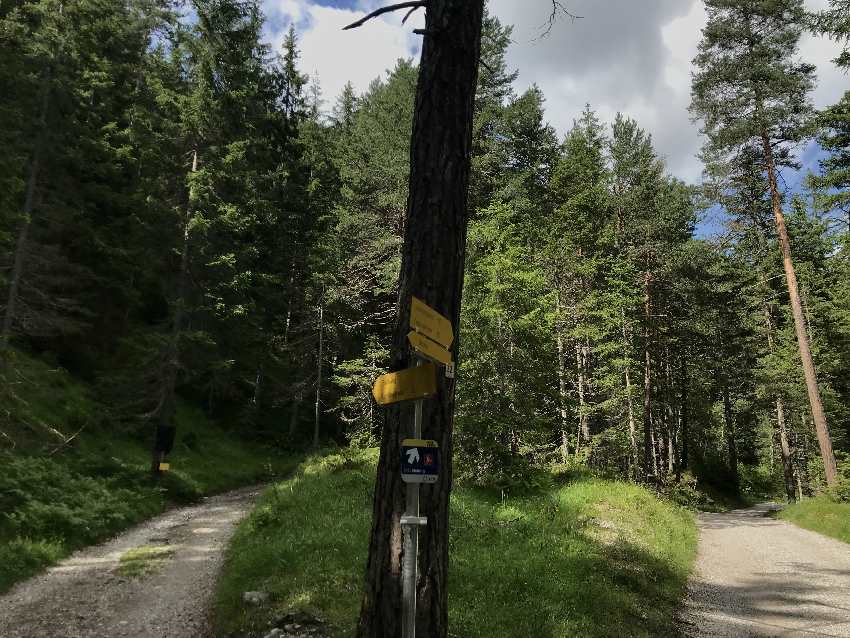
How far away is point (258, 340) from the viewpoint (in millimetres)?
30391

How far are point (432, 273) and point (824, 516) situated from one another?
19.3m

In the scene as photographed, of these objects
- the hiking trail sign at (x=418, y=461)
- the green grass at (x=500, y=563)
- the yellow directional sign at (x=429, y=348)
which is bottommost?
the green grass at (x=500, y=563)

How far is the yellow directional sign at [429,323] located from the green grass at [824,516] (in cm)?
1643

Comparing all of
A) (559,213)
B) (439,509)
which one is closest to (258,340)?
(559,213)

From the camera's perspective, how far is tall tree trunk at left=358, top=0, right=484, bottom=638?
3535 millimetres

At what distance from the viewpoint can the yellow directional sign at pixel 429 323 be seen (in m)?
2.99

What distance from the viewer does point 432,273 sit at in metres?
3.81

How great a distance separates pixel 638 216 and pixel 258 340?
893 inches

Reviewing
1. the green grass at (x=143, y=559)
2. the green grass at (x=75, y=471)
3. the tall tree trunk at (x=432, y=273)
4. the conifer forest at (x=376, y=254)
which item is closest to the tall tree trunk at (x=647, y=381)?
the conifer forest at (x=376, y=254)

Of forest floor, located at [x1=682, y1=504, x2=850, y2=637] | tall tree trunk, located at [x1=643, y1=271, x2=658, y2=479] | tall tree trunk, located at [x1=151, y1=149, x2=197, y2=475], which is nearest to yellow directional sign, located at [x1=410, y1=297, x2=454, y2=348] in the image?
forest floor, located at [x1=682, y1=504, x2=850, y2=637]

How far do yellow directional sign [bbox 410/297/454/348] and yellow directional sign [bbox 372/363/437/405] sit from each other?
0.23 metres

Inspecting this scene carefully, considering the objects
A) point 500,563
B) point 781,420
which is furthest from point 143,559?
point 781,420

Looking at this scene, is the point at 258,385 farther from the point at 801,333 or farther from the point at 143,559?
the point at 801,333

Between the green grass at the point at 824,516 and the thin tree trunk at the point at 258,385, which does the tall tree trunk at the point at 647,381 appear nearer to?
the green grass at the point at 824,516
